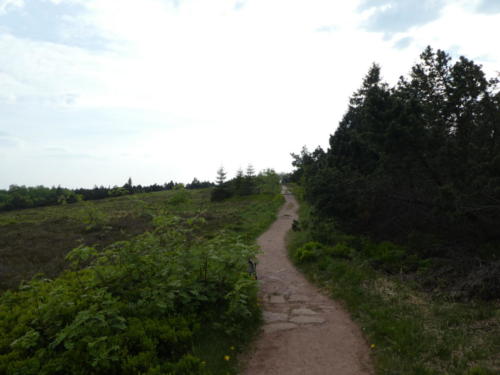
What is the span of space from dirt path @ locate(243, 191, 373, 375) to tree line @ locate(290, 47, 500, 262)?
17.3 ft

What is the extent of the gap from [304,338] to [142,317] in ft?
8.91

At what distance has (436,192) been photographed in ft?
36.8

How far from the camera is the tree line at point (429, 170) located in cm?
1019

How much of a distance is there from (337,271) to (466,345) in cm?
421

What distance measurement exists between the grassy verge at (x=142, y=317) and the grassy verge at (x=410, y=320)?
216cm

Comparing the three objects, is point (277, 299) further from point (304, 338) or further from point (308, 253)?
point (308, 253)

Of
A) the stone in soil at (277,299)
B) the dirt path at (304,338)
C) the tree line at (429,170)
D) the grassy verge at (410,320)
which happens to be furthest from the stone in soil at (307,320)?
the tree line at (429,170)

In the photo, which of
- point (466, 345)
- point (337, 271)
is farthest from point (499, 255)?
point (466, 345)

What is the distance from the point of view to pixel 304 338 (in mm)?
5441

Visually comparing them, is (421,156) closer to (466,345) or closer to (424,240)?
(424,240)

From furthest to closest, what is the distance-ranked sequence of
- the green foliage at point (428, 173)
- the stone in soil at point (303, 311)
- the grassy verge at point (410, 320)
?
the green foliage at point (428, 173) → the stone in soil at point (303, 311) → the grassy verge at point (410, 320)

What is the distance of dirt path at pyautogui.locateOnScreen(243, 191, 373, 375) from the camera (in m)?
4.60

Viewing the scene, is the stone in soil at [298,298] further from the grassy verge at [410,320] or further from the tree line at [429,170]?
the tree line at [429,170]

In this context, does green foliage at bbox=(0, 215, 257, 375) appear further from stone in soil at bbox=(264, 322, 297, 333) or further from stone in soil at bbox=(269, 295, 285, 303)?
stone in soil at bbox=(269, 295, 285, 303)
